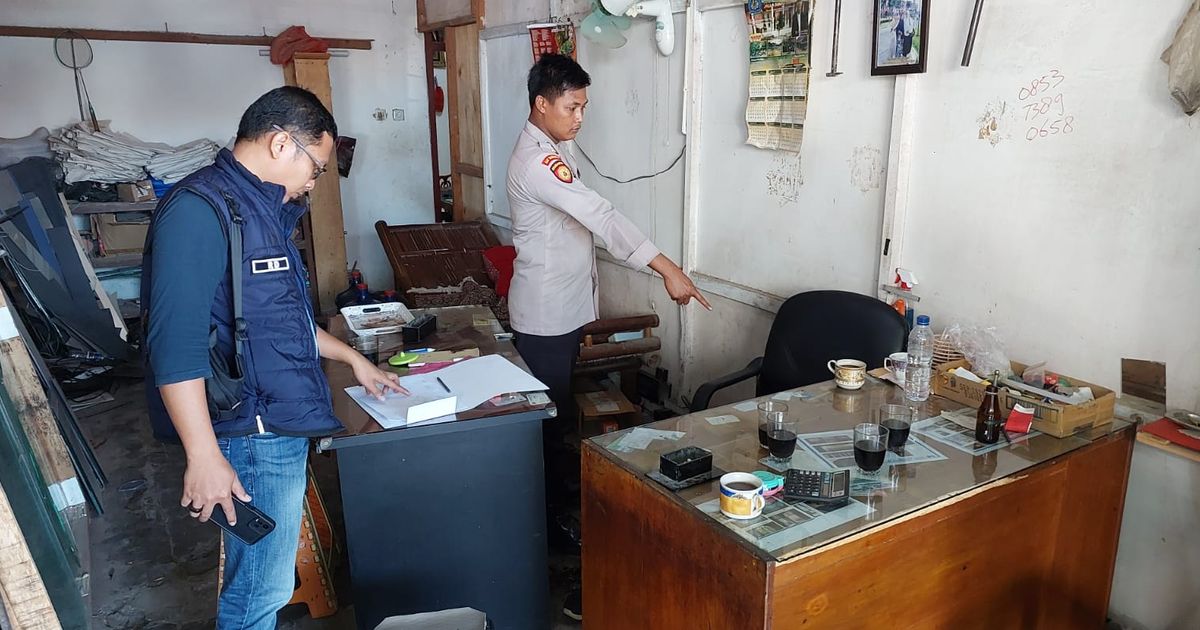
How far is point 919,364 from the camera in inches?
82.2

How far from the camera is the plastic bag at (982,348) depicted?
81.9 inches

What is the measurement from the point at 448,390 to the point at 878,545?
1.22 meters

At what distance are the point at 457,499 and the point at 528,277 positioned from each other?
0.91 m

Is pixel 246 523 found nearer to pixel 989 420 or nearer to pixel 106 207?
pixel 989 420

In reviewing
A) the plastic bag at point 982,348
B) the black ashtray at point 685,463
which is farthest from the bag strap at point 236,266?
the plastic bag at point 982,348

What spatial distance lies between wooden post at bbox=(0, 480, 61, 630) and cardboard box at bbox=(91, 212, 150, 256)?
3861 mm

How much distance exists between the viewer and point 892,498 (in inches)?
60.7

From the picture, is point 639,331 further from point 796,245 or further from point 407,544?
point 407,544

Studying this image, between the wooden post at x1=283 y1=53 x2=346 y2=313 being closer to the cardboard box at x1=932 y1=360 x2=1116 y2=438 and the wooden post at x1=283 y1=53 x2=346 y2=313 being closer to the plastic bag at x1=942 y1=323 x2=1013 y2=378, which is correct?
the plastic bag at x1=942 y1=323 x2=1013 y2=378

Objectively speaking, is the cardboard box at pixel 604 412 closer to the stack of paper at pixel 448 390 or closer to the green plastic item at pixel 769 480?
the stack of paper at pixel 448 390

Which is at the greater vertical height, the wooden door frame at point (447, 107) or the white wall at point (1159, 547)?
the wooden door frame at point (447, 107)

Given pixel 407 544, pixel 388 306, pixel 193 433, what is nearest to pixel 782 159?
pixel 388 306

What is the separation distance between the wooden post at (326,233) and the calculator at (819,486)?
4417 millimetres

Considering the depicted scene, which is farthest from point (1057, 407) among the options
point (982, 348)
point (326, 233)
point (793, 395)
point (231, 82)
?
point (231, 82)
